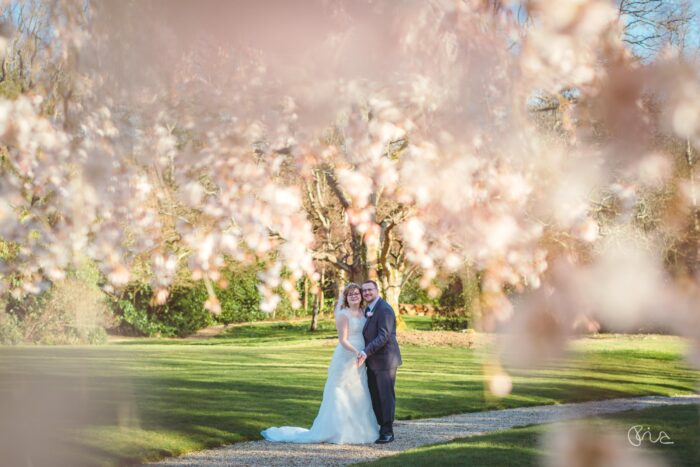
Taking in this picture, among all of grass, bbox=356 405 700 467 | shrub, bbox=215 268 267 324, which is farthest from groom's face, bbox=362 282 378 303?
shrub, bbox=215 268 267 324

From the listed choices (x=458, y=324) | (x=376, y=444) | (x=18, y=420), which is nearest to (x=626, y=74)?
(x=18, y=420)

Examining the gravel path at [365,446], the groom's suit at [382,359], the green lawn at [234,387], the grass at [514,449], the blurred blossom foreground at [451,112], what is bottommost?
the gravel path at [365,446]

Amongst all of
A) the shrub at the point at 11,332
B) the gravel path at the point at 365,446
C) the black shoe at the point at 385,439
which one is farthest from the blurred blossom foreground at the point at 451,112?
the shrub at the point at 11,332

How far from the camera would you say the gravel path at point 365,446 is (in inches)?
292

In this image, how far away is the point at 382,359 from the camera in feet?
28.2

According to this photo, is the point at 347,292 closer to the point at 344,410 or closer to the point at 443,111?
the point at 344,410

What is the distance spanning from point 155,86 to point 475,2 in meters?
0.49

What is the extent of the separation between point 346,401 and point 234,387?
430 cm

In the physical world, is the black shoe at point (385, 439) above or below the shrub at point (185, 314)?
below

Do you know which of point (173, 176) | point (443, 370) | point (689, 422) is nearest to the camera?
point (173, 176)

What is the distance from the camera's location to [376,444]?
8.39 metres

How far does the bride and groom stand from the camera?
850 centimetres

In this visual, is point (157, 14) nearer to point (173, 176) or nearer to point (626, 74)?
point (173, 176)

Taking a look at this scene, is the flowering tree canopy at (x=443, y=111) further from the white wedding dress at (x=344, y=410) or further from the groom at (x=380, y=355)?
the white wedding dress at (x=344, y=410)
